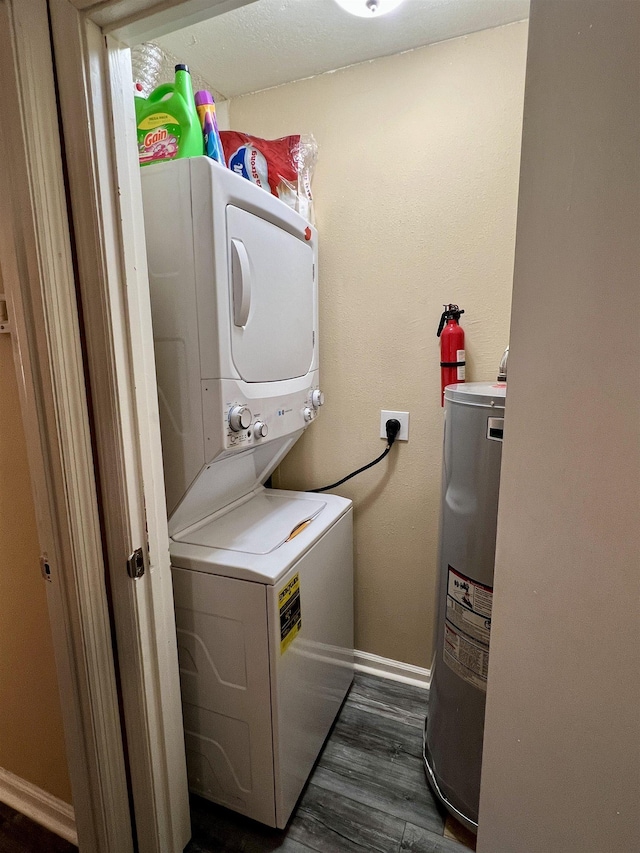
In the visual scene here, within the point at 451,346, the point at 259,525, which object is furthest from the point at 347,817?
the point at 451,346

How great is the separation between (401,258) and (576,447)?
1.26m

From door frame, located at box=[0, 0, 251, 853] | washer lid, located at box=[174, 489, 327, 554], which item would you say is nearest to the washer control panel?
door frame, located at box=[0, 0, 251, 853]

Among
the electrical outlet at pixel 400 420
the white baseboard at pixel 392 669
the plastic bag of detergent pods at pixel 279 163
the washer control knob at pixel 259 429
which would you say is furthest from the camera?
the white baseboard at pixel 392 669

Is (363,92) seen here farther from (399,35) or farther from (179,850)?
(179,850)

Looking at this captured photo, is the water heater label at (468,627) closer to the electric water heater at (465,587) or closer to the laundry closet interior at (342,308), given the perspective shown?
the electric water heater at (465,587)

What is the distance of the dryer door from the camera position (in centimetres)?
108

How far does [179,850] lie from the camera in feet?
3.63

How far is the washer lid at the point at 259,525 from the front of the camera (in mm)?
1218

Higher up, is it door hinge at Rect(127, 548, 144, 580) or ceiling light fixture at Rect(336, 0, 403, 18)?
ceiling light fixture at Rect(336, 0, 403, 18)

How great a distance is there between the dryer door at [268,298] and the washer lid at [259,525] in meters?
0.48

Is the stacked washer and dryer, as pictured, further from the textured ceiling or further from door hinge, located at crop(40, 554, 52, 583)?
the textured ceiling

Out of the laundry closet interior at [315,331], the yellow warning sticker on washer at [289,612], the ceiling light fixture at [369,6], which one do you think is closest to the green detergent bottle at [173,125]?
the laundry closet interior at [315,331]

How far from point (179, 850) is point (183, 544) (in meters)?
0.80

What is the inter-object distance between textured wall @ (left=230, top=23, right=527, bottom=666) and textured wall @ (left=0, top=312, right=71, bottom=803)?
3.30 feet
